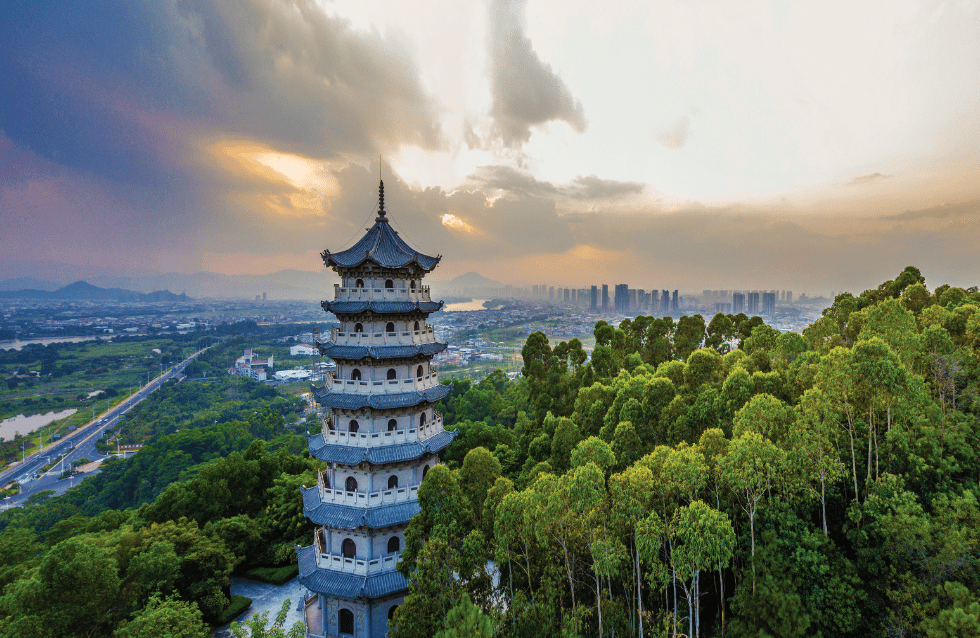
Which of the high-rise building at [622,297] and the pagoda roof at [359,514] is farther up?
the high-rise building at [622,297]

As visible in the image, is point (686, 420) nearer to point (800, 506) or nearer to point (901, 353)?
point (800, 506)

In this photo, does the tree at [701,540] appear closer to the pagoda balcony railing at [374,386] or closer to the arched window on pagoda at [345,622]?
the pagoda balcony railing at [374,386]

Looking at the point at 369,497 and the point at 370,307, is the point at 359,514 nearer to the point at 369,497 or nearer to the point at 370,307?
the point at 369,497

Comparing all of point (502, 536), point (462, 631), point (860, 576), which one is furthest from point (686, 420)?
point (462, 631)

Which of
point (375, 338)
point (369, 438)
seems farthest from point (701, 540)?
point (375, 338)

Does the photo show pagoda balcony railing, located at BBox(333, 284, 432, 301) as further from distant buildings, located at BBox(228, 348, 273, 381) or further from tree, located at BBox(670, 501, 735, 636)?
distant buildings, located at BBox(228, 348, 273, 381)

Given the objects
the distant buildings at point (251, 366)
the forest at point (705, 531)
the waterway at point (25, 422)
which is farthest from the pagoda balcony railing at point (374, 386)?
the distant buildings at point (251, 366)

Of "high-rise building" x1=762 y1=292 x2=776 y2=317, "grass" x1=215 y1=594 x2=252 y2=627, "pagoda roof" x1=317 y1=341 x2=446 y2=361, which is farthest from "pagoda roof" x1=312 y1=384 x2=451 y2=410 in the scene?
"high-rise building" x1=762 y1=292 x2=776 y2=317
